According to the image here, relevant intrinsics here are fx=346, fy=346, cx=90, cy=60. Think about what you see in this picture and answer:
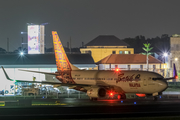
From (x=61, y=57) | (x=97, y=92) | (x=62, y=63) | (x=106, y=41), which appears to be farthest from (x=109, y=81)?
(x=106, y=41)

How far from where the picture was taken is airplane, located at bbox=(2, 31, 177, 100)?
36750 millimetres

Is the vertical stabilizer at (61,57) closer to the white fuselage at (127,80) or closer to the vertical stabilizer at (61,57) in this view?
the vertical stabilizer at (61,57)

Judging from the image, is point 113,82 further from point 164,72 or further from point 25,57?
point 164,72

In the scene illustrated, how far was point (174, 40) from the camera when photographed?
10750 centimetres

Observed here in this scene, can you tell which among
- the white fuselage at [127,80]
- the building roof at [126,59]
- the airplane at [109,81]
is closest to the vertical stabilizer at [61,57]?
the airplane at [109,81]

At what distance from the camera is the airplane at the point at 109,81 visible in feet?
121

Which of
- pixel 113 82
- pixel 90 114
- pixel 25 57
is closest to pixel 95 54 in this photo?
pixel 25 57

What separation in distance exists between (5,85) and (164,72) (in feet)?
188

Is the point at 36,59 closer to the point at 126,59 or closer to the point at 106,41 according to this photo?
the point at 126,59

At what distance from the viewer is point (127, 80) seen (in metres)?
38.1

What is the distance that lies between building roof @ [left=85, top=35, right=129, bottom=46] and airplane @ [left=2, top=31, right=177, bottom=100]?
87297mm

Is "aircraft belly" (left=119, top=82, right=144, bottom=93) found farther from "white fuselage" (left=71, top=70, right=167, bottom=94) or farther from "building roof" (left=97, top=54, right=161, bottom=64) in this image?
"building roof" (left=97, top=54, right=161, bottom=64)

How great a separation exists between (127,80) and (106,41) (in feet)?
317

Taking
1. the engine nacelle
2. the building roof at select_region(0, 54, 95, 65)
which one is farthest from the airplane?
the building roof at select_region(0, 54, 95, 65)
